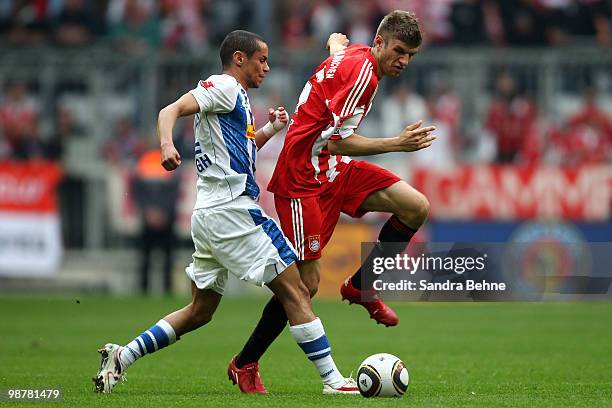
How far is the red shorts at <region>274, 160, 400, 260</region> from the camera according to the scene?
877cm

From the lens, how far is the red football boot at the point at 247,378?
8.79 m

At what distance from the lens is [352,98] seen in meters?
8.53

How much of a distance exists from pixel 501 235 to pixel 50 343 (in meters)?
9.08

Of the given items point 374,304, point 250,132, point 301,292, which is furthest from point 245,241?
point 374,304

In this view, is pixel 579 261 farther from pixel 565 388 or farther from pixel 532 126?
pixel 565 388

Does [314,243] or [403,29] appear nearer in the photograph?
[403,29]

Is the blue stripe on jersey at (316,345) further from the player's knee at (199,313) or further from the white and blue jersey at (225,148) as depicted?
the white and blue jersey at (225,148)

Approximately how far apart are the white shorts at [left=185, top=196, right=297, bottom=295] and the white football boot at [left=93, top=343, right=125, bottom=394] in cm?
102

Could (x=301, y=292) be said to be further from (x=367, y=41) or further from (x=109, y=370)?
(x=367, y=41)

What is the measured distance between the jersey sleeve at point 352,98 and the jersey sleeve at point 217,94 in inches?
29.8

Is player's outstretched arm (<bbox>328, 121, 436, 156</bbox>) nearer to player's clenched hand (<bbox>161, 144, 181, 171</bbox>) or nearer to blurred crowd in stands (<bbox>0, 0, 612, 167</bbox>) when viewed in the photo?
player's clenched hand (<bbox>161, 144, 181, 171</bbox>)

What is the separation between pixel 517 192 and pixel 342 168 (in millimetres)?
11246

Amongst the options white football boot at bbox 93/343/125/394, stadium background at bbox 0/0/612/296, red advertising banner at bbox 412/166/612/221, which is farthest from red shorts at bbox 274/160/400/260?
red advertising banner at bbox 412/166/612/221

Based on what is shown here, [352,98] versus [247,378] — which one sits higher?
[352,98]
